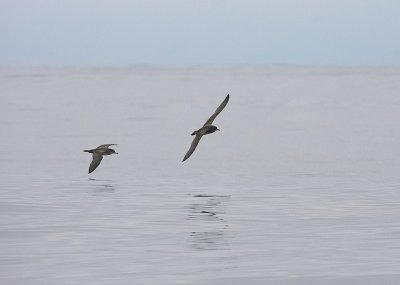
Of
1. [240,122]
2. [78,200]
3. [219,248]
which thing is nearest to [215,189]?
[78,200]

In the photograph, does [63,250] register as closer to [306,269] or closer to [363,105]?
[306,269]

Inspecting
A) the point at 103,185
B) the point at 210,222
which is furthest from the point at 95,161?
the point at 210,222

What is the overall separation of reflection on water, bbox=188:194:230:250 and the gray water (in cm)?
2

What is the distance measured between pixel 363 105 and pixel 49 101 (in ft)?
85.3

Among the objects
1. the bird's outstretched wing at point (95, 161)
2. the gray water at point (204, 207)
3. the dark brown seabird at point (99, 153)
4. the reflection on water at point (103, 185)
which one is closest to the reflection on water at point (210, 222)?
the gray water at point (204, 207)

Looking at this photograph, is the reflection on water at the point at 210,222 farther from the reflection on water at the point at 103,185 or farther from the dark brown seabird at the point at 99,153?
the dark brown seabird at the point at 99,153

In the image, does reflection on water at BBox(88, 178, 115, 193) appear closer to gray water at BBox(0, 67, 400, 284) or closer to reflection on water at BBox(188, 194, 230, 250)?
gray water at BBox(0, 67, 400, 284)

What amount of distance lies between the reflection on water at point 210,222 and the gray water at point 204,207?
24mm

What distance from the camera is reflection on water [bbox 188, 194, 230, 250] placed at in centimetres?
1966

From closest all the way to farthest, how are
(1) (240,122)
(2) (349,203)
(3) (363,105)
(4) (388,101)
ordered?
(2) (349,203) → (1) (240,122) → (3) (363,105) → (4) (388,101)

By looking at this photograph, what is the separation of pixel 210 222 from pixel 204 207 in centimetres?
244

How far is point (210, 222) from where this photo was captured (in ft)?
72.9

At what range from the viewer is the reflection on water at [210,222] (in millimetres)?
19656

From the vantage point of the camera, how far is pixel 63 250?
1897cm
